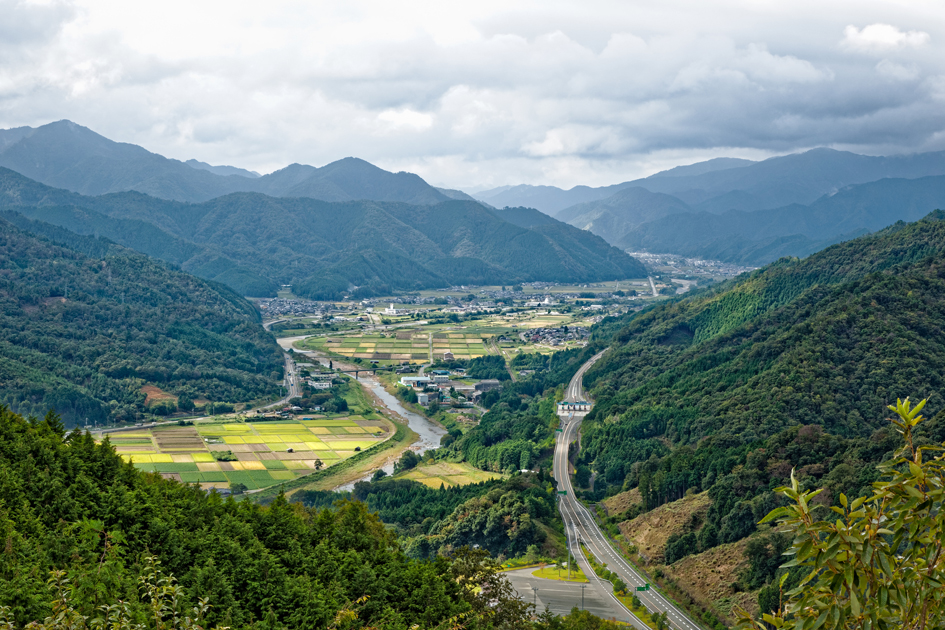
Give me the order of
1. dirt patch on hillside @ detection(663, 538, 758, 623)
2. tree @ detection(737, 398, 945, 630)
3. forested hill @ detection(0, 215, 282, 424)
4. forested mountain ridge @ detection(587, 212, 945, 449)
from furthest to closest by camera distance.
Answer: forested hill @ detection(0, 215, 282, 424)
forested mountain ridge @ detection(587, 212, 945, 449)
dirt patch on hillside @ detection(663, 538, 758, 623)
tree @ detection(737, 398, 945, 630)

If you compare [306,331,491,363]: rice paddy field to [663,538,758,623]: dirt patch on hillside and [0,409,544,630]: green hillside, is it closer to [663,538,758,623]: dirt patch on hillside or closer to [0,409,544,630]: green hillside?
[663,538,758,623]: dirt patch on hillside

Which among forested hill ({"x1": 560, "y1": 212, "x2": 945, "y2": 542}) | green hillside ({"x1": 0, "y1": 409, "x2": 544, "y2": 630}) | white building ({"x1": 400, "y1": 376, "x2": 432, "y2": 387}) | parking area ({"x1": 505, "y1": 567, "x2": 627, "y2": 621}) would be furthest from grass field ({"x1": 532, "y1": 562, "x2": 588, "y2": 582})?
white building ({"x1": 400, "y1": 376, "x2": 432, "y2": 387})

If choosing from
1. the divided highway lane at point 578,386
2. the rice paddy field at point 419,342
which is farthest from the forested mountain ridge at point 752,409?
the rice paddy field at point 419,342

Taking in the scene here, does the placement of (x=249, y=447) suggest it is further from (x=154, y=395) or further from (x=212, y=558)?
(x=212, y=558)

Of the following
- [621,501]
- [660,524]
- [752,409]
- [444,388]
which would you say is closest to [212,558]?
[660,524]

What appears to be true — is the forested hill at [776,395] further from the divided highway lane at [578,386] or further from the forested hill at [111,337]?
the forested hill at [111,337]
